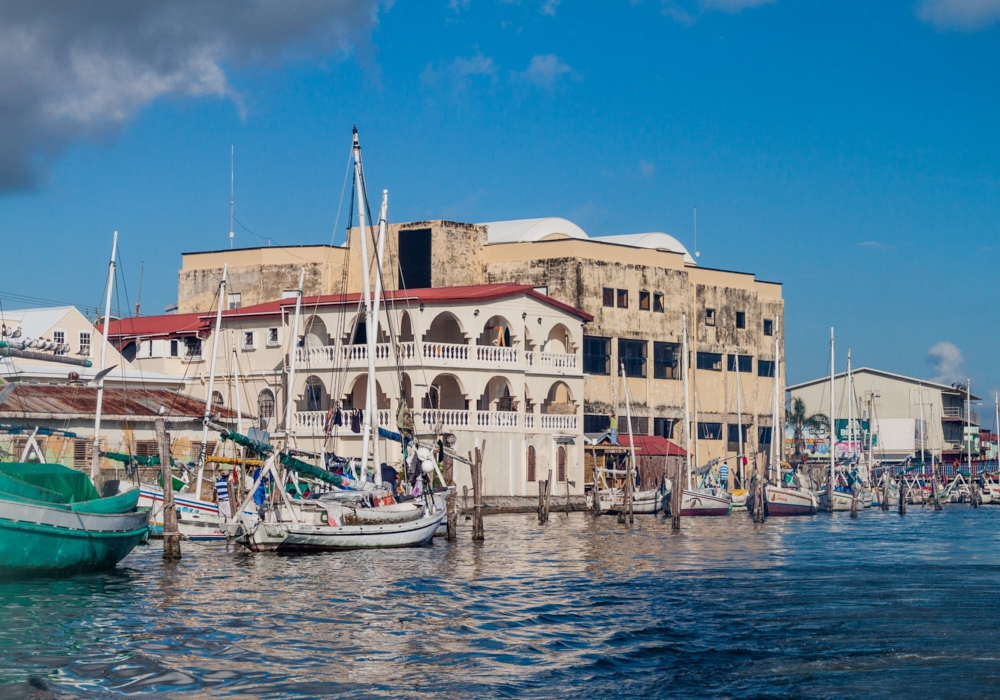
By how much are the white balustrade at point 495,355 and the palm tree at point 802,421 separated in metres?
46.3

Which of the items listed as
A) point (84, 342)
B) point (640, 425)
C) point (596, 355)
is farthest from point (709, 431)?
point (84, 342)

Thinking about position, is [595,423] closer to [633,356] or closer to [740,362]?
[633,356]

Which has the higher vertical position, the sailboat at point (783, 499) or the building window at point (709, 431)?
the building window at point (709, 431)

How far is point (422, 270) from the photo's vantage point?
74188mm

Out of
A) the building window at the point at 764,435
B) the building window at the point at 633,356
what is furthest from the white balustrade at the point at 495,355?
the building window at the point at 764,435

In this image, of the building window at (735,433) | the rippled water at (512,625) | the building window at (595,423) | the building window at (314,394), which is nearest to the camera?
the rippled water at (512,625)

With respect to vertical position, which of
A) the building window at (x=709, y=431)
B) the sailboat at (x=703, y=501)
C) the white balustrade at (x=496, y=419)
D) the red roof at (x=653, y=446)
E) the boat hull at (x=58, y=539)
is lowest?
the boat hull at (x=58, y=539)

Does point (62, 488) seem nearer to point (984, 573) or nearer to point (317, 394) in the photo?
point (984, 573)

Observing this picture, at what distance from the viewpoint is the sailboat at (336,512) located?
124 ft

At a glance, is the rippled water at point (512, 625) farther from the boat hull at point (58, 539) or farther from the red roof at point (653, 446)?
the red roof at point (653, 446)

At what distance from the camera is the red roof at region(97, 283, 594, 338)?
61.6 metres

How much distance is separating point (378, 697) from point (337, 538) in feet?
67.7

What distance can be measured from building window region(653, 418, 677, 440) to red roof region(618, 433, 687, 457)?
4.11ft

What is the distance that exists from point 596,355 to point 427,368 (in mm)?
17719
